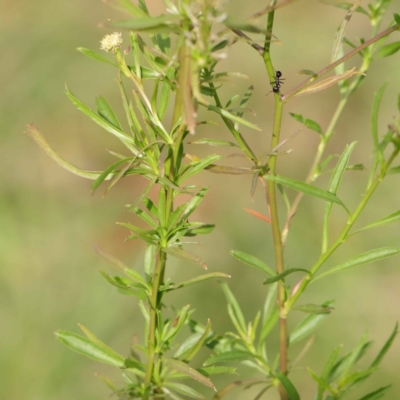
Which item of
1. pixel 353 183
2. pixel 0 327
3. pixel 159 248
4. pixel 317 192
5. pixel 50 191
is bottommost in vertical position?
pixel 0 327

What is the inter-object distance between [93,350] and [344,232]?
50 cm

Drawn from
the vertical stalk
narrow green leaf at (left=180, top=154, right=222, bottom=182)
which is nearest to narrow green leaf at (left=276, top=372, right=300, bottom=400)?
the vertical stalk

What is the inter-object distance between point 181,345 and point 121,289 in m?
0.21

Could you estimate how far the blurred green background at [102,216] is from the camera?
250cm

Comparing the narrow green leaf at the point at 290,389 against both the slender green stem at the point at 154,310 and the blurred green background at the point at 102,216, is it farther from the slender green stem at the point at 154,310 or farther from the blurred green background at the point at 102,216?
the blurred green background at the point at 102,216

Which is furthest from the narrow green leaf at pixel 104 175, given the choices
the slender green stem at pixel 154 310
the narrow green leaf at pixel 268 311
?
the narrow green leaf at pixel 268 311

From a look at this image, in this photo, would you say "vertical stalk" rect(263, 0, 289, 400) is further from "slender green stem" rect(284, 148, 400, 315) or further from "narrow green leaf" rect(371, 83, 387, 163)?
"narrow green leaf" rect(371, 83, 387, 163)

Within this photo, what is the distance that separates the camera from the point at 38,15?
12.3ft

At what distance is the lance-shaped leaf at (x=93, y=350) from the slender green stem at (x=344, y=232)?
0.33m

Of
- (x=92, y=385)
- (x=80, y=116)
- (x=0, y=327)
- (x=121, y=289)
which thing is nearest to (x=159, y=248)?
(x=121, y=289)

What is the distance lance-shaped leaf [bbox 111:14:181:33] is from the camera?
584mm

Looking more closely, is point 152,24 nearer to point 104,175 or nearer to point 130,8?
point 130,8

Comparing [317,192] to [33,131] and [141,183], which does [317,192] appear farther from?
[141,183]

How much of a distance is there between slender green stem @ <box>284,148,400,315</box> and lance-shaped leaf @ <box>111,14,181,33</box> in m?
0.38
